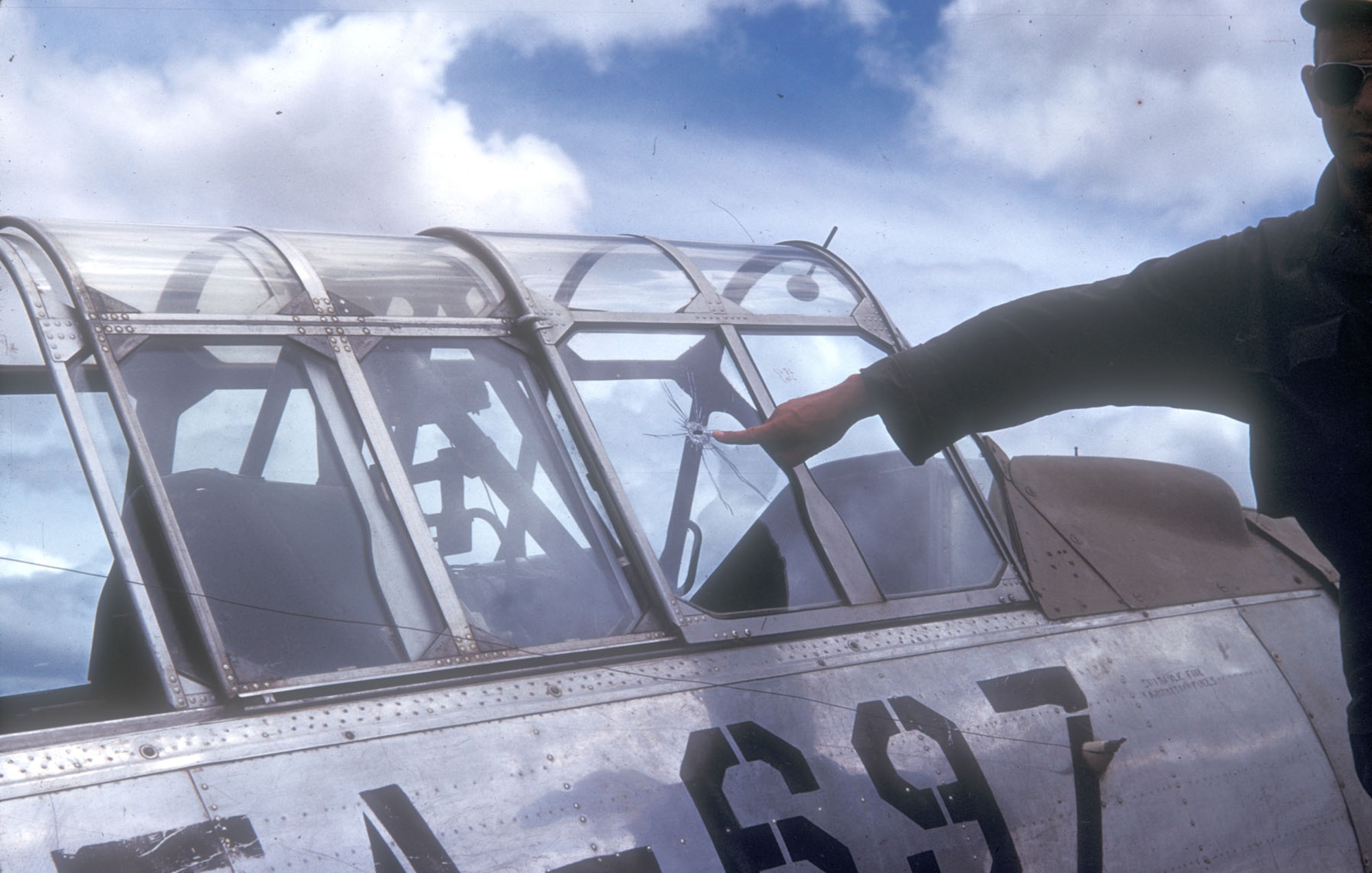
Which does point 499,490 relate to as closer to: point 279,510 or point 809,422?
point 279,510

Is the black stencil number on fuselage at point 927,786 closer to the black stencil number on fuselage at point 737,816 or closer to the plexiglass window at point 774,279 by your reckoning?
the black stencil number on fuselage at point 737,816

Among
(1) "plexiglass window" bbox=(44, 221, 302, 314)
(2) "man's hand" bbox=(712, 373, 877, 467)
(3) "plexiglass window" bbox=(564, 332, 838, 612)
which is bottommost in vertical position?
(2) "man's hand" bbox=(712, 373, 877, 467)

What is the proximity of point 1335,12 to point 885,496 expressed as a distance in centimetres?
194

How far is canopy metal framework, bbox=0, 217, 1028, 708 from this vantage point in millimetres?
2518

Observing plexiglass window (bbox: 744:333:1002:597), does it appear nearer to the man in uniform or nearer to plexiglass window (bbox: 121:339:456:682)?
the man in uniform

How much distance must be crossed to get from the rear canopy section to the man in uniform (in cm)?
58

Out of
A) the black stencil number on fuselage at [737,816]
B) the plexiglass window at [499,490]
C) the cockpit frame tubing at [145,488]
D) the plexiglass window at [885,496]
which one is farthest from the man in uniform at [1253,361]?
the cockpit frame tubing at [145,488]

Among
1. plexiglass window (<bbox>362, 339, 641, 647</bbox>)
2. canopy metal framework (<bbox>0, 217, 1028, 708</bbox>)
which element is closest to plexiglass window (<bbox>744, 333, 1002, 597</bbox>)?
canopy metal framework (<bbox>0, 217, 1028, 708</bbox>)

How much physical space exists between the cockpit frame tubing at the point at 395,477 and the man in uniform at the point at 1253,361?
74 cm

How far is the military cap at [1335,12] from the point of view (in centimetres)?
206

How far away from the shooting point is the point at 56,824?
1.94 meters

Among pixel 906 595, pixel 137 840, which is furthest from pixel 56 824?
pixel 906 595

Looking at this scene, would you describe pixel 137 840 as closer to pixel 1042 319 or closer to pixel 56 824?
pixel 56 824

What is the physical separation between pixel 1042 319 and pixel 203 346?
2014mm
